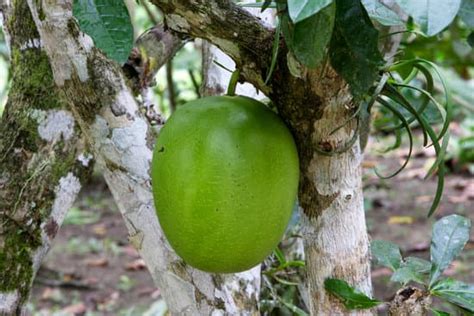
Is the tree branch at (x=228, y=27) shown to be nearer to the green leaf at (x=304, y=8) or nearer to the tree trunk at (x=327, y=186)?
the tree trunk at (x=327, y=186)

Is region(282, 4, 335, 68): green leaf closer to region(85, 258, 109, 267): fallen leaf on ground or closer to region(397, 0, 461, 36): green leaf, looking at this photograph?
region(397, 0, 461, 36): green leaf

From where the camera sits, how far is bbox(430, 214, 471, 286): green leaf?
2.97ft

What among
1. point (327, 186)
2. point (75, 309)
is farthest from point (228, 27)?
point (75, 309)

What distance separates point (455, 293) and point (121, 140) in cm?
45

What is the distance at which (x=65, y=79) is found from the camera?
0.96m

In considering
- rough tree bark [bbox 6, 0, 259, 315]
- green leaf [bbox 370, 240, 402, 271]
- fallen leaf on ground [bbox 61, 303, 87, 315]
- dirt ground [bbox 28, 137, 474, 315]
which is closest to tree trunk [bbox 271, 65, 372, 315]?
green leaf [bbox 370, 240, 402, 271]

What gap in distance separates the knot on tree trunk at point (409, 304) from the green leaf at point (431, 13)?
36 cm

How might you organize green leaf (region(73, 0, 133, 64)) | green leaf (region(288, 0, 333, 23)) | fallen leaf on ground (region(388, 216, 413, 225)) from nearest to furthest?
green leaf (region(288, 0, 333, 23)) < green leaf (region(73, 0, 133, 64)) < fallen leaf on ground (region(388, 216, 413, 225))

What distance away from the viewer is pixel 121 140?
1.00 metres

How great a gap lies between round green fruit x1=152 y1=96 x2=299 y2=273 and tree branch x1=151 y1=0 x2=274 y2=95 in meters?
0.04

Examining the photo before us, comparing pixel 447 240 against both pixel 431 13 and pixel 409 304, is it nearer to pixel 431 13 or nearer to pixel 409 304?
pixel 409 304

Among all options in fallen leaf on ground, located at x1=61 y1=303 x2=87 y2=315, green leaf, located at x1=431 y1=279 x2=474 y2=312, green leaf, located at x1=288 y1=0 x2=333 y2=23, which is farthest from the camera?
fallen leaf on ground, located at x1=61 y1=303 x2=87 y2=315

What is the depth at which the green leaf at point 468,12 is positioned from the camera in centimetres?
77

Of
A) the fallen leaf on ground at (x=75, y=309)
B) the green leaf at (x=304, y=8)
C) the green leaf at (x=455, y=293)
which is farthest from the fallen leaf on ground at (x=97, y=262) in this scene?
the green leaf at (x=304, y=8)
